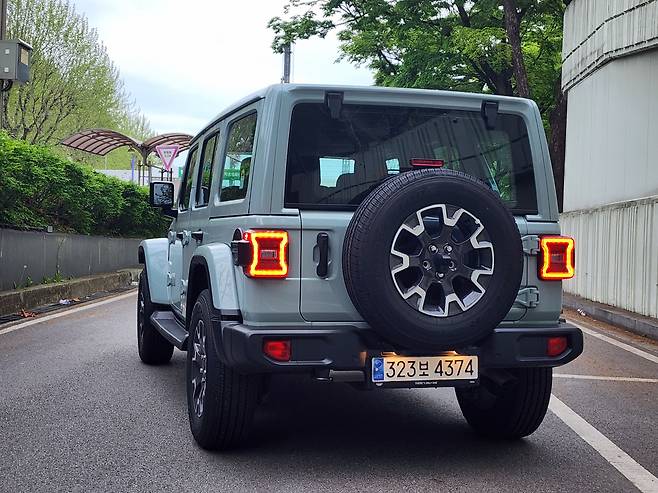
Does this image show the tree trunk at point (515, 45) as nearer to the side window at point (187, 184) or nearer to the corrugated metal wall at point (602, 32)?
the corrugated metal wall at point (602, 32)

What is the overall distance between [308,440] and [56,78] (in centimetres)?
3566

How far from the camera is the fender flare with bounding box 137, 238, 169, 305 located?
726cm

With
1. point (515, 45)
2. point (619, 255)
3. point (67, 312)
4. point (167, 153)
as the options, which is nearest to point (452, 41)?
point (515, 45)

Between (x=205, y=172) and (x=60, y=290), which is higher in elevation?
(x=205, y=172)

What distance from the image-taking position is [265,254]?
4.31 m

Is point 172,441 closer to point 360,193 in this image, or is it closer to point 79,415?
point 79,415

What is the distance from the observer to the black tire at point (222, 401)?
4543 millimetres

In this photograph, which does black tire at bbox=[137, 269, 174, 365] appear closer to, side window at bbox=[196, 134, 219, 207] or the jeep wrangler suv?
side window at bbox=[196, 134, 219, 207]

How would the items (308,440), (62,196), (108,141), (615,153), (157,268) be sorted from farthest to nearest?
1. (108,141)
2. (615,153)
3. (62,196)
4. (157,268)
5. (308,440)

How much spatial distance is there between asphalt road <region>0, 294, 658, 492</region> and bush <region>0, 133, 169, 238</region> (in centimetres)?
497

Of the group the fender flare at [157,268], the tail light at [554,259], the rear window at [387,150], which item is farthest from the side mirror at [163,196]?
the tail light at [554,259]

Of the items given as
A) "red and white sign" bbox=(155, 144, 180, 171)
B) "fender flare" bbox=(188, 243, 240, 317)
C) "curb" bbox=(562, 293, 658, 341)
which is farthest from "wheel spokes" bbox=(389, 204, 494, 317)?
"red and white sign" bbox=(155, 144, 180, 171)

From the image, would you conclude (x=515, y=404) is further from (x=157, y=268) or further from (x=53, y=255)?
(x=53, y=255)

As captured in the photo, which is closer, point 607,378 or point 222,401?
point 222,401
